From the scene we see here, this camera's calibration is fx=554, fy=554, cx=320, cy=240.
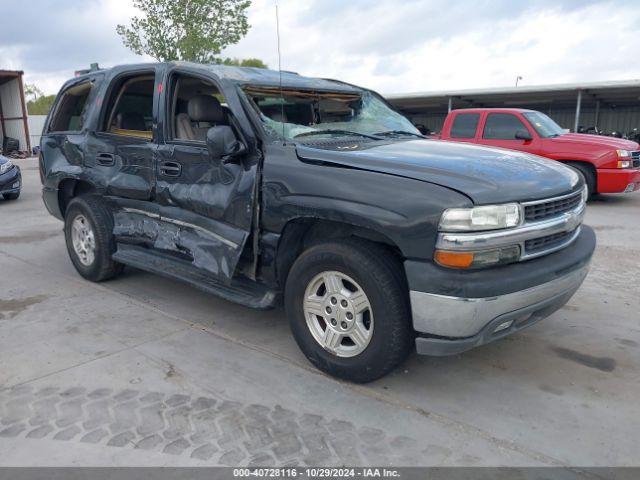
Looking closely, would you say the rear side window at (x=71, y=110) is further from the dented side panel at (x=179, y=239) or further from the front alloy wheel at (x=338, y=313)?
the front alloy wheel at (x=338, y=313)

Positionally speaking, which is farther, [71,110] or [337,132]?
[71,110]

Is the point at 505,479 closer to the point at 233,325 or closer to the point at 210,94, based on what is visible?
the point at 233,325

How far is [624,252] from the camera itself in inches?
257

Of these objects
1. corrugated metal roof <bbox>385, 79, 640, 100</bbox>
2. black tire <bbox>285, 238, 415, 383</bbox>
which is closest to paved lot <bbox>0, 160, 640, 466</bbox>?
black tire <bbox>285, 238, 415, 383</bbox>

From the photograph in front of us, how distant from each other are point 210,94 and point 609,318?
11.8 feet

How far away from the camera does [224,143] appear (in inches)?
143

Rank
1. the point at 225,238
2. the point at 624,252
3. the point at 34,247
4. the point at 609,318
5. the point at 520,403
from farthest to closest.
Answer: the point at 34,247 < the point at 624,252 < the point at 609,318 < the point at 225,238 < the point at 520,403

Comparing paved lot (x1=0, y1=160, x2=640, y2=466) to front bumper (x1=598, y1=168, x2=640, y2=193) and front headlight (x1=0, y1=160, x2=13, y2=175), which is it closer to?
front bumper (x1=598, y1=168, x2=640, y2=193)

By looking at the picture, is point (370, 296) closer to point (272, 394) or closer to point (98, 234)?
point (272, 394)

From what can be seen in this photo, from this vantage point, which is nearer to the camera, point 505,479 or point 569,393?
point 505,479

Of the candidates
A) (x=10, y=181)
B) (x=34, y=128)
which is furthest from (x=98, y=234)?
(x=34, y=128)

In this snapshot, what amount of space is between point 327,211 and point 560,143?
8.30 meters

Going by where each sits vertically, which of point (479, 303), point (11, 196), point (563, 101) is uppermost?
point (563, 101)

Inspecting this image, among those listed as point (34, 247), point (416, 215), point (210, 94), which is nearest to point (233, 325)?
point (210, 94)
